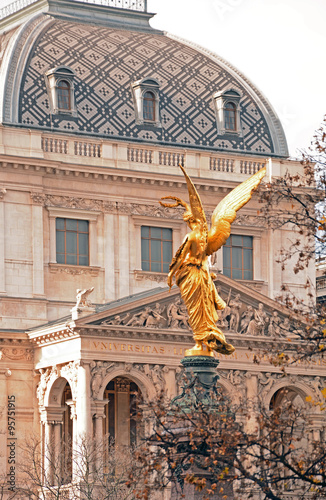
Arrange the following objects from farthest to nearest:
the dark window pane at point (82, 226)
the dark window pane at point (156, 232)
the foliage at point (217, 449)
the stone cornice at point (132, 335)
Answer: the dark window pane at point (156, 232)
the dark window pane at point (82, 226)
the stone cornice at point (132, 335)
the foliage at point (217, 449)

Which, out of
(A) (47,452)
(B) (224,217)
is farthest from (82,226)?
(B) (224,217)

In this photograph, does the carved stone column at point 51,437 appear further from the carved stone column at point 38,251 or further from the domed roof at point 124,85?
the domed roof at point 124,85

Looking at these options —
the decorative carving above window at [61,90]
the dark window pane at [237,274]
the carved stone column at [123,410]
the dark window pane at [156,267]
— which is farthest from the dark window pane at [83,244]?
the dark window pane at [237,274]

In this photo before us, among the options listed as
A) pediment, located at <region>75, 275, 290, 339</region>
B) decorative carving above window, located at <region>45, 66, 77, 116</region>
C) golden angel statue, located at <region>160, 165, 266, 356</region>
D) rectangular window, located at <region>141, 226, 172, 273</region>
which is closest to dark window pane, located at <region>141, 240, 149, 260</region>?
rectangular window, located at <region>141, 226, 172, 273</region>

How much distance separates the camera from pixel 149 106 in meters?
69.8

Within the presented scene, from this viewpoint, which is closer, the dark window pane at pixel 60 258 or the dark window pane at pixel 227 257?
the dark window pane at pixel 60 258

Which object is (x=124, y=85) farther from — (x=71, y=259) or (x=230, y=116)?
(x=71, y=259)

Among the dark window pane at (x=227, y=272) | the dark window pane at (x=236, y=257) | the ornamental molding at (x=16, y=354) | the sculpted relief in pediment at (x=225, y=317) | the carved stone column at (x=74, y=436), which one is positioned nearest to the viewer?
the carved stone column at (x=74, y=436)

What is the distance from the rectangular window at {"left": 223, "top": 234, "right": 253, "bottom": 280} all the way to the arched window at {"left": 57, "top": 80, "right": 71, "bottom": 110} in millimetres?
9223

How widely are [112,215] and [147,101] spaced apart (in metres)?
5.49

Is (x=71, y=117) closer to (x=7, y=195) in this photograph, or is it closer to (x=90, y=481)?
(x=7, y=195)

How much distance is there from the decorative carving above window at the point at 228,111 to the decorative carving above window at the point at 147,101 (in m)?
3.02

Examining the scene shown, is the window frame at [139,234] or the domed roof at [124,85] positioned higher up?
the domed roof at [124,85]

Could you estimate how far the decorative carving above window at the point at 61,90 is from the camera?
6738 centimetres
